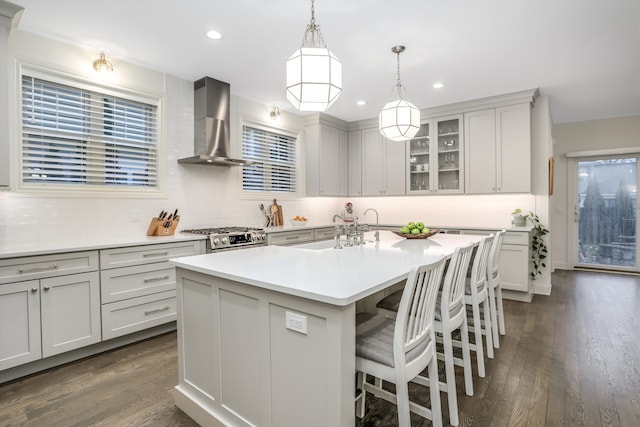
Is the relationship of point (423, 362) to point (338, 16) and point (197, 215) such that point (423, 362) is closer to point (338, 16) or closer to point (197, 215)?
point (338, 16)

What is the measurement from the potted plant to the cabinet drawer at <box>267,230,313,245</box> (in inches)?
112

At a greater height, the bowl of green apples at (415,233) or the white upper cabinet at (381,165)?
the white upper cabinet at (381,165)

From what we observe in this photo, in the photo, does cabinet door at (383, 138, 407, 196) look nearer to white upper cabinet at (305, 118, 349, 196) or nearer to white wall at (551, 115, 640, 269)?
white upper cabinet at (305, 118, 349, 196)

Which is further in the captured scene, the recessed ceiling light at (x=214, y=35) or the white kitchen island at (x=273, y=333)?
the recessed ceiling light at (x=214, y=35)

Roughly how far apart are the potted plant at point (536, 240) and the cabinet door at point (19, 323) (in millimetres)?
5195

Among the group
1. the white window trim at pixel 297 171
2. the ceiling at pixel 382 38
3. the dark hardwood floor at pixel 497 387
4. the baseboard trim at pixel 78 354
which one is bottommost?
the dark hardwood floor at pixel 497 387

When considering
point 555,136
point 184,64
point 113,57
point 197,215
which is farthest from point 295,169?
point 555,136

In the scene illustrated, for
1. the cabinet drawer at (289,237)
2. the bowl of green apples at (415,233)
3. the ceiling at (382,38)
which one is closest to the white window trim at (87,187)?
the ceiling at (382,38)

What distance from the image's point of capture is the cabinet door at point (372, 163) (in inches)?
226

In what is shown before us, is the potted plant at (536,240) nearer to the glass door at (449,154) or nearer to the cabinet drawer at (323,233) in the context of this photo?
the glass door at (449,154)

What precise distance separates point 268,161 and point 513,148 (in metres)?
3.39

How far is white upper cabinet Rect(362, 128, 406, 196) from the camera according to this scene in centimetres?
554

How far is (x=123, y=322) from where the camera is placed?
2928 millimetres

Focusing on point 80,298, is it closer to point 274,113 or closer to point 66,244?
point 66,244
